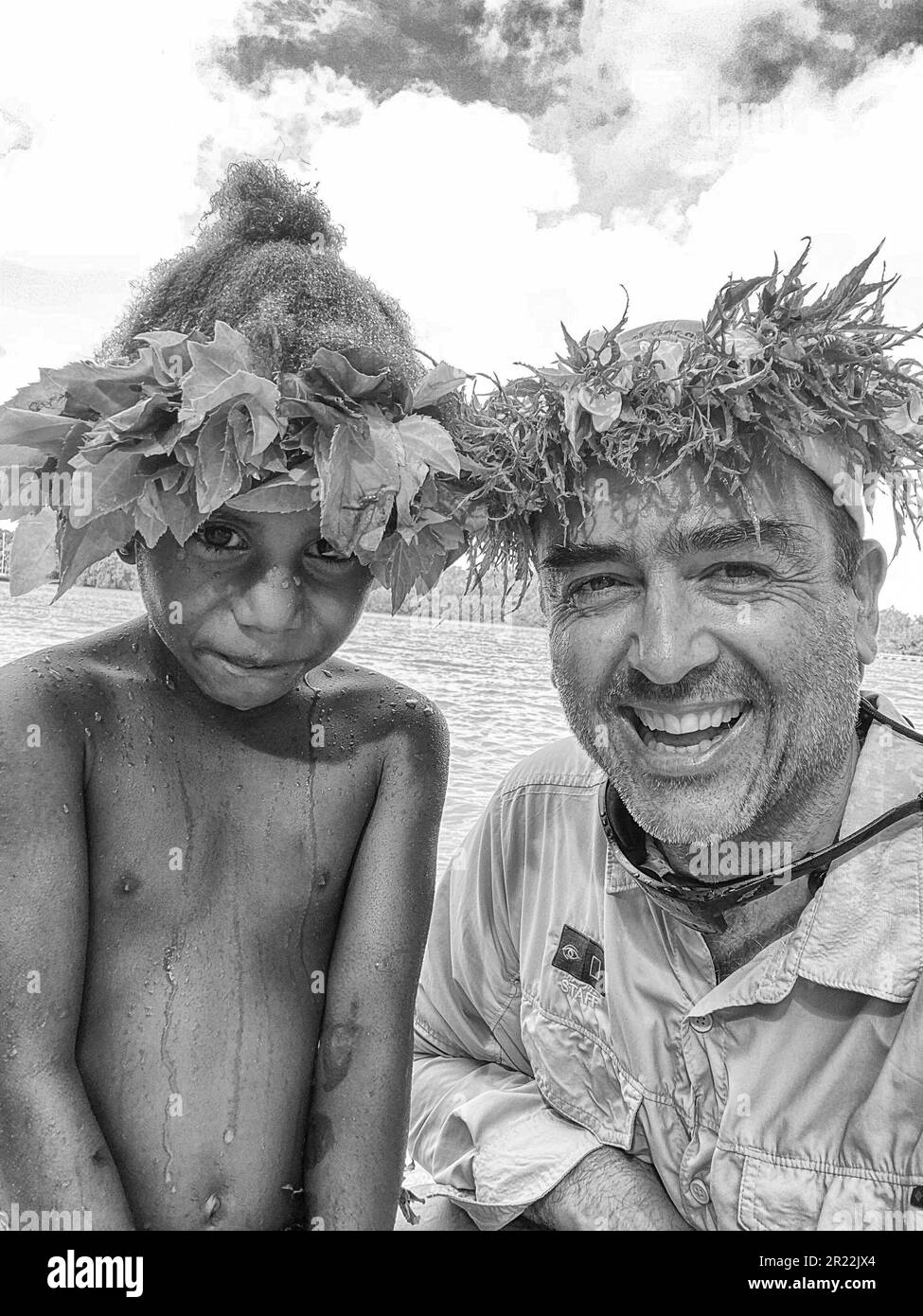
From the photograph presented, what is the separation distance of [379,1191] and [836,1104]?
2.62ft

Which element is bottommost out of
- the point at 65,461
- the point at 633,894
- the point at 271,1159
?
the point at 271,1159

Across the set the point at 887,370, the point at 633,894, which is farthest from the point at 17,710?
the point at 887,370

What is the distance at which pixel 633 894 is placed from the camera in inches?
87.0

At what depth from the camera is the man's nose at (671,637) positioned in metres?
1.83

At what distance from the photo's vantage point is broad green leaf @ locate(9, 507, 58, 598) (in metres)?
1.53

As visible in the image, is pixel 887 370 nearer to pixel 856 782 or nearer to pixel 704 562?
pixel 704 562

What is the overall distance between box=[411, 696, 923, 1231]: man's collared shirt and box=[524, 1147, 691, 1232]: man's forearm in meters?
0.02

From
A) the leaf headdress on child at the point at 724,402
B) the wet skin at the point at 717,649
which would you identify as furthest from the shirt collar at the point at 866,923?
the leaf headdress on child at the point at 724,402

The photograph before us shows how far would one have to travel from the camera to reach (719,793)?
1.96m

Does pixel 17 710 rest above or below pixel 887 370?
below

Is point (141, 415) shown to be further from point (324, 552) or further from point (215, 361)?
point (324, 552)

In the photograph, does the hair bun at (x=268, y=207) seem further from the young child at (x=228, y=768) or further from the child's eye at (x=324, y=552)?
the child's eye at (x=324, y=552)

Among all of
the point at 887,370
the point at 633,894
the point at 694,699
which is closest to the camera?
the point at 887,370

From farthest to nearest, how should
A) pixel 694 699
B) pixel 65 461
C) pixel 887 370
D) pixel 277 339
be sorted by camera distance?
pixel 694 699, pixel 887 370, pixel 277 339, pixel 65 461
